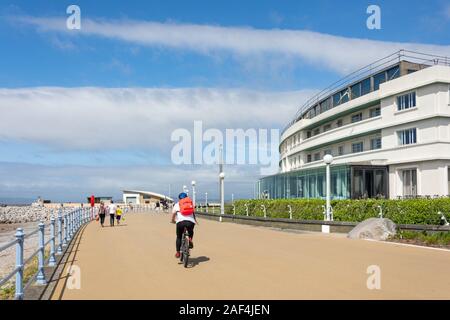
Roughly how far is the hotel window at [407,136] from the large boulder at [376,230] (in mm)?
17229

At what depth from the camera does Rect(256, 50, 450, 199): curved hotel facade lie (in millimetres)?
29969

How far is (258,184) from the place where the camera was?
55281 mm

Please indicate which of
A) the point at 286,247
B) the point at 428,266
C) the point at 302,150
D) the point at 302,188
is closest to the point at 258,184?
the point at 302,150

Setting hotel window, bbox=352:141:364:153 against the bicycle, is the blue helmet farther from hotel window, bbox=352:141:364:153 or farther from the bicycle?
hotel window, bbox=352:141:364:153

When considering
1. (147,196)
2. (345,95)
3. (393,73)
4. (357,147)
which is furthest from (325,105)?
(147,196)

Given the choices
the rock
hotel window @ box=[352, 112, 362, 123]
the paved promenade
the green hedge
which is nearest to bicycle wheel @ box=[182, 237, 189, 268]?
the paved promenade

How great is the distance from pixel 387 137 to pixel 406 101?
3.11m

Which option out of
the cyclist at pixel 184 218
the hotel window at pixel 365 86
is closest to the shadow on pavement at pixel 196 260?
the cyclist at pixel 184 218

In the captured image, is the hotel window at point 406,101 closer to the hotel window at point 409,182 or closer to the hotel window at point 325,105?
the hotel window at point 409,182

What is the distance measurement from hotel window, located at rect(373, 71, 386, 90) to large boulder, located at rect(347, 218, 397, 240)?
23.1 metres

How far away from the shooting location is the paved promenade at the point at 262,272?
24.8 ft

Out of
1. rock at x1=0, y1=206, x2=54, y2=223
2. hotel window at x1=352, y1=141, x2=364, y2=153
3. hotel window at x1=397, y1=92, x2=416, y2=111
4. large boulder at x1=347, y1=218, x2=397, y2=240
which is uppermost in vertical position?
hotel window at x1=397, y1=92, x2=416, y2=111

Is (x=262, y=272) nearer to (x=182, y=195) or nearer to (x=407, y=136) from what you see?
(x=182, y=195)
